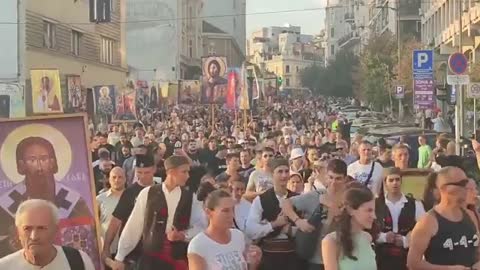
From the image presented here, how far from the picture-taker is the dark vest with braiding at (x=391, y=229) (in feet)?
25.8

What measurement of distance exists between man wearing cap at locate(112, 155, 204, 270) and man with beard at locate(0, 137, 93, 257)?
2.66 feet

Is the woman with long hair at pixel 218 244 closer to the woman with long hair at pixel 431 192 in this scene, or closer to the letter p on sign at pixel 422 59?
the woman with long hair at pixel 431 192

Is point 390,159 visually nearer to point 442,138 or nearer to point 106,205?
point 442,138

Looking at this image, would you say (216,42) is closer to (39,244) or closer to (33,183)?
(33,183)

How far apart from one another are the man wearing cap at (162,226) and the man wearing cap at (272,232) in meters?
0.78

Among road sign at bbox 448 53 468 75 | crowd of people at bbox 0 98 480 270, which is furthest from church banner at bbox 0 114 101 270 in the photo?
road sign at bbox 448 53 468 75

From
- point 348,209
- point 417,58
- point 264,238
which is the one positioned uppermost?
point 417,58

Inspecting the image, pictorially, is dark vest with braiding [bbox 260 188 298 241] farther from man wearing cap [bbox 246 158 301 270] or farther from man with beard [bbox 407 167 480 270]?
man with beard [bbox 407 167 480 270]

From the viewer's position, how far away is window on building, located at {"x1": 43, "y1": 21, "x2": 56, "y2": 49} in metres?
45.5

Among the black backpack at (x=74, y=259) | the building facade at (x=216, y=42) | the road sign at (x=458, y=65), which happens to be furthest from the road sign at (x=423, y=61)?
the building facade at (x=216, y=42)

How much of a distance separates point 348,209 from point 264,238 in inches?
95.1

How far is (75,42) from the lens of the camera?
5091cm

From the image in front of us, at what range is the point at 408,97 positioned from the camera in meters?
52.0

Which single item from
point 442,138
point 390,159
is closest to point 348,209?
point 390,159
